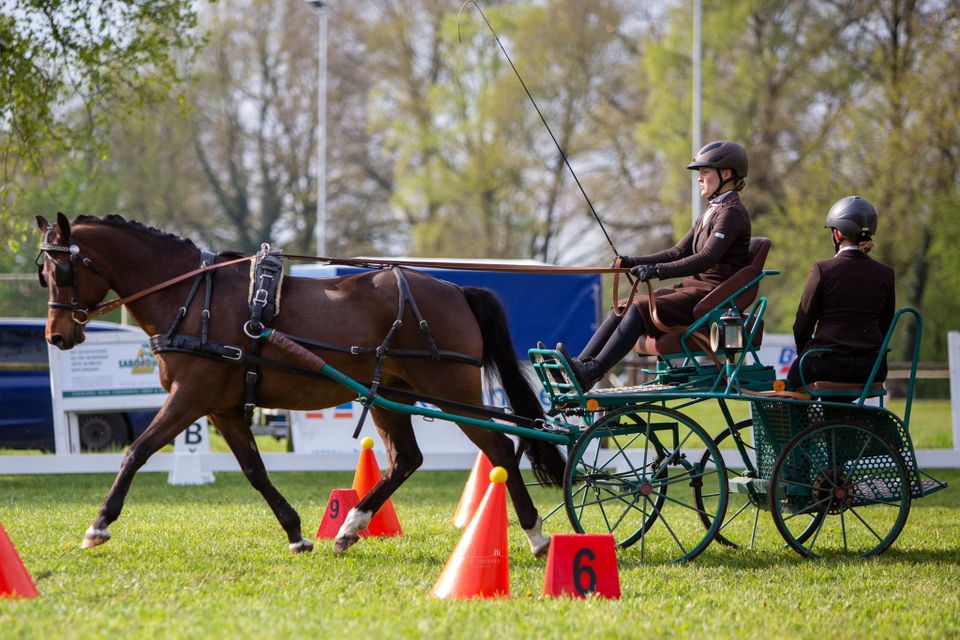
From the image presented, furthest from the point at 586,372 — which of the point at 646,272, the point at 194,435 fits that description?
the point at 194,435

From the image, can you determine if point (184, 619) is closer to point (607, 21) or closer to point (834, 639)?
point (834, 639)

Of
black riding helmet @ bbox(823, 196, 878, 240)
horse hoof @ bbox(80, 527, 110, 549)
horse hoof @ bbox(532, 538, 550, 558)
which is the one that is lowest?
horse hoof @ bbox(532, 538, 550, 558)

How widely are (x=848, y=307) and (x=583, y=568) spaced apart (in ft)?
8.38

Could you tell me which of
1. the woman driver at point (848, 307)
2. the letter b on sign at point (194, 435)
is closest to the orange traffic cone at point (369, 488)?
the woman driver at point (848, 307)

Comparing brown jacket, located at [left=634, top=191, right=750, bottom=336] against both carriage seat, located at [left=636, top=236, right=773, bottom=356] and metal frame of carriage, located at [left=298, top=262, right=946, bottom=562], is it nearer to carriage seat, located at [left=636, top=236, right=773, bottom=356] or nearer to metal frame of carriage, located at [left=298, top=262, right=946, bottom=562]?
carriage seat, located at [left=636, top=236, right=773, bottom=356]

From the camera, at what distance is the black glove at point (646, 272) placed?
244 inches

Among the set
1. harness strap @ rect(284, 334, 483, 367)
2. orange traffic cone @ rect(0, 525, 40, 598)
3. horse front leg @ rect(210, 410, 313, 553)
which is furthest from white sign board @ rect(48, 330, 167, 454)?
orange traffic cone @ rect(0, 525, 40, 598)

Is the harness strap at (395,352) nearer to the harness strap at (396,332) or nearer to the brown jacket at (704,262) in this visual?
the harness strap at (396,332)

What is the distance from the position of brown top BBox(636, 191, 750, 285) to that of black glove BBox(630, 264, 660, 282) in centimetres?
4

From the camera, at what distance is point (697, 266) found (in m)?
6.36

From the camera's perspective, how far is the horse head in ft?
20.8

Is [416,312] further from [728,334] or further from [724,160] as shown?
[724,160]

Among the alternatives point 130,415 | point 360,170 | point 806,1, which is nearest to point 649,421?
point 130,415

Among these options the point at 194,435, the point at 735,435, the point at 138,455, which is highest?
the point at 138,455
